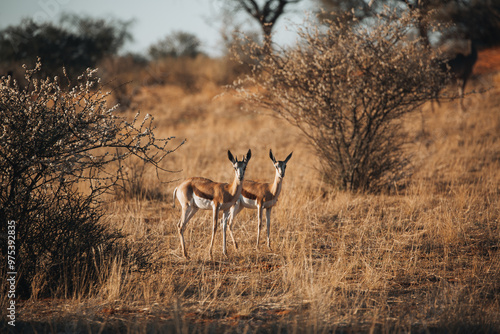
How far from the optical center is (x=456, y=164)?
34.6 feet

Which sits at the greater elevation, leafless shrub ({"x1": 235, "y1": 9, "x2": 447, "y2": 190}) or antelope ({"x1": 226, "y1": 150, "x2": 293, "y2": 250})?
leafless shrub ({"x1": 235, "y1": 9, "x2": 447, "y2": 190})

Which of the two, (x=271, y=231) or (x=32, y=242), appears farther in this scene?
(x=271, y=231)

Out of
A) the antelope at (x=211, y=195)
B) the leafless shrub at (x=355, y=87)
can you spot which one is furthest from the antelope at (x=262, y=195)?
the leafless shrub at (x=355, y=87)

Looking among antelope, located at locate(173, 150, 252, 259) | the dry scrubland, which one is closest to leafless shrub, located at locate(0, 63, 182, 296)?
the dry scrubland

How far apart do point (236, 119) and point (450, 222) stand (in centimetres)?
1262

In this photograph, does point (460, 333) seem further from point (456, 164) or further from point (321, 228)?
point (456, 164)

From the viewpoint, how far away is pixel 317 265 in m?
5.59

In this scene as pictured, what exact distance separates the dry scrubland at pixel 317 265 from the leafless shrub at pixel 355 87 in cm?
80

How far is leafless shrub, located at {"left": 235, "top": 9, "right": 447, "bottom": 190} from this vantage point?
26.1 feet

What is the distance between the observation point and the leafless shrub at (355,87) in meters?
7.96

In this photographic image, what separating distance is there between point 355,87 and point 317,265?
3.84 m

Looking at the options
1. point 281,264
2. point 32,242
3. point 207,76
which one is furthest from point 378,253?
point 207,76

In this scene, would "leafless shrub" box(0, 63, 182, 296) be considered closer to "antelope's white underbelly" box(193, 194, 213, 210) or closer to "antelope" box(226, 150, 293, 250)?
"antelope's white underbelly" box(193, 194, 213, 210)

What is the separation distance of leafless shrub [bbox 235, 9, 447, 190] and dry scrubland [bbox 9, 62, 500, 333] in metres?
0.80
